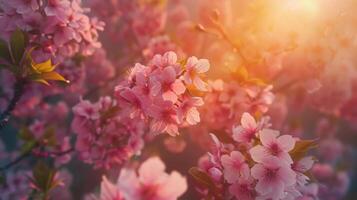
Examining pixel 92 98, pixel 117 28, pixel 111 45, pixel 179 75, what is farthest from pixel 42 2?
pixel 111 45

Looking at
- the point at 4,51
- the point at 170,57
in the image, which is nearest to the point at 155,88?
the point at 170,57

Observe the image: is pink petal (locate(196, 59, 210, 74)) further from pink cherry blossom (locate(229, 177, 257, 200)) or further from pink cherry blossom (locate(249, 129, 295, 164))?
pink cherry blossom (locate(229, 177, 257, 200))

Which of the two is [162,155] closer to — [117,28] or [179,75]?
[117,28]

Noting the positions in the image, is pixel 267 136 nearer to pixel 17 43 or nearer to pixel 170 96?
pixel 170 96

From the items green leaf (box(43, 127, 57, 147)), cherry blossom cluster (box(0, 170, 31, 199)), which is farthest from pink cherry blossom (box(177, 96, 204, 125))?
cherry blossom cluster (box(0, 170, 31, 199))

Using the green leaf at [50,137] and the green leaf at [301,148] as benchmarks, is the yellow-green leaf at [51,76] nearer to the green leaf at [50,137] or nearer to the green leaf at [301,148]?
the green leaf at [50,137]

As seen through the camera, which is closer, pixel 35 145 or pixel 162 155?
pixel 35 145
